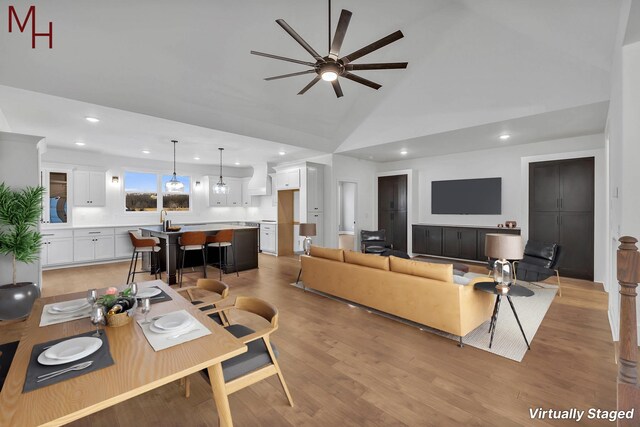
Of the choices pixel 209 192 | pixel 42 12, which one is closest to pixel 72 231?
pixel 209 192

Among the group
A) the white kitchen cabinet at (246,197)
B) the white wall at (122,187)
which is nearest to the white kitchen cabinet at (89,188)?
the white wall at (122,187)

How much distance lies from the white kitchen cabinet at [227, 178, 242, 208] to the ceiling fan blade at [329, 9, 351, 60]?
771cm

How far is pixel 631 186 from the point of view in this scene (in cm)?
268

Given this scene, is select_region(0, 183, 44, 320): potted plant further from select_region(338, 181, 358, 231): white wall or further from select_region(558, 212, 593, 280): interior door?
select_region(558, 212, 593, 280): interior door

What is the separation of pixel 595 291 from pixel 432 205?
3.55 m

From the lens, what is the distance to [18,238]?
3.75m

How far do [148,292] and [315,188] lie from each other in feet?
18.2

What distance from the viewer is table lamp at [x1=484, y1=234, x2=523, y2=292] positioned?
2744 mm

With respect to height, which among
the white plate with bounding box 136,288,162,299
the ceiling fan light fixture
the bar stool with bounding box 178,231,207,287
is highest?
the ceiling fan light fixture

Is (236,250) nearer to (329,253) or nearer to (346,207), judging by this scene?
(329,253)

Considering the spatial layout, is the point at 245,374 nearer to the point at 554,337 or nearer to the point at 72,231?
the point at 554,337

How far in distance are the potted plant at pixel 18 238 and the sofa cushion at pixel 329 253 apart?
3.63 meters

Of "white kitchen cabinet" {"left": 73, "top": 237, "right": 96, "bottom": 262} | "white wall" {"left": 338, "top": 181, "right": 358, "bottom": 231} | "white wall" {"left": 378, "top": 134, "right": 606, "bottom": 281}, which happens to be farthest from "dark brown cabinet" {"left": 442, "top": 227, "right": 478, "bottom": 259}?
"white kitchen cabinet" {"left": 73, "top": 237, "right": 96, "bottom": 262}

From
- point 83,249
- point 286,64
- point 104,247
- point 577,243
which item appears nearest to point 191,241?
point 286,64
